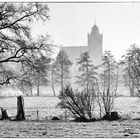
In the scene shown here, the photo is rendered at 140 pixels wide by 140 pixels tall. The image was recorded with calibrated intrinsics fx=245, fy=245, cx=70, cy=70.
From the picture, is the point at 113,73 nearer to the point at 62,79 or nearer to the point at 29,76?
the point at 62,79

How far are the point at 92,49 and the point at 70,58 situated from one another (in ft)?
3.20

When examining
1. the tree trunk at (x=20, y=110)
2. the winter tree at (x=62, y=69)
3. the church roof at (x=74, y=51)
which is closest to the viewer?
the church roof at (x=74, y=51)

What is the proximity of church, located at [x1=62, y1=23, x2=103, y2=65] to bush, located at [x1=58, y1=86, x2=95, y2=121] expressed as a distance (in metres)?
1.24

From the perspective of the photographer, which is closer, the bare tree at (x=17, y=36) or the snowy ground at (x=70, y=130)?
the snowy ground at (x=70, y=130)

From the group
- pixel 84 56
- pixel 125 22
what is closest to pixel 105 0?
pixel 125 22

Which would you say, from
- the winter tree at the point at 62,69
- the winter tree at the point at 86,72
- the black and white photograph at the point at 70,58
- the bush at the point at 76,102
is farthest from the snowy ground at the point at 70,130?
the winter tree at the point at 62,69

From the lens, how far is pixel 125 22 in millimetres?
8992

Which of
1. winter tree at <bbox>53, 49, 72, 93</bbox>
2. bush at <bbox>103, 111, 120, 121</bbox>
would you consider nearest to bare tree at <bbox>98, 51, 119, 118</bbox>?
bush at <bbox>103, 111, 120, 121</bbox>

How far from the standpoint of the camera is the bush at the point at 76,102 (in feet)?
29.9

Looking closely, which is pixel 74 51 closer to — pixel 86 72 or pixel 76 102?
pixel 86 72

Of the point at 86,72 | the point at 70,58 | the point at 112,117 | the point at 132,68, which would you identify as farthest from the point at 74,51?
the point at 112,117

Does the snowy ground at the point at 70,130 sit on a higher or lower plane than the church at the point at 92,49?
lower

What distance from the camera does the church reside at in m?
8.96

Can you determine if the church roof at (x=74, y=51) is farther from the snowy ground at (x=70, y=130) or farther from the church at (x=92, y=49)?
the snowy ground at (x=70, y=130)
